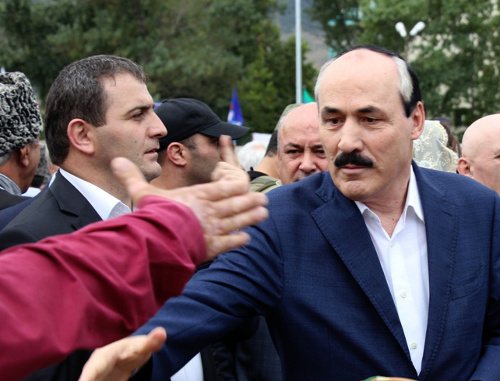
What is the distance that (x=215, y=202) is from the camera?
1479mm

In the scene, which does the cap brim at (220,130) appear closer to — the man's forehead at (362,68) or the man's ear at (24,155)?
the man's ear at (24,155)

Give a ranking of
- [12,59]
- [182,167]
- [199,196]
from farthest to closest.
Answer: [12,59] → [182,167] → [199,196]

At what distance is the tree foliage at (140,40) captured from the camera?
93.6 ft

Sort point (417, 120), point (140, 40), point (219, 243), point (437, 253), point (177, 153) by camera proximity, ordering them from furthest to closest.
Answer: point (140, 40), point (177, 153), point (417, 120), point (437, 253), point (219, 243)

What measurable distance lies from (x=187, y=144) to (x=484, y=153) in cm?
188

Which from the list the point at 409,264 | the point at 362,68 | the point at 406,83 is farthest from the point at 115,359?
the point at 406,83

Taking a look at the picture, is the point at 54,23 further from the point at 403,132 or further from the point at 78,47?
the point at 403,132

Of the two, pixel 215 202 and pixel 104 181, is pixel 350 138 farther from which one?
pixel 215 202

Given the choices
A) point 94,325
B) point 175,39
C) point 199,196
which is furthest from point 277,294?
point 175,39

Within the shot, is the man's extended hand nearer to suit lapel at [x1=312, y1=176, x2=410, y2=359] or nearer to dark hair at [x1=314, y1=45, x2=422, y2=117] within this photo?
suit lapel at [x1=312, y1=176, x2=410, y2=359]

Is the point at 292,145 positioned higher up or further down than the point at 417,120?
further down

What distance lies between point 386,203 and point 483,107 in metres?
28.2

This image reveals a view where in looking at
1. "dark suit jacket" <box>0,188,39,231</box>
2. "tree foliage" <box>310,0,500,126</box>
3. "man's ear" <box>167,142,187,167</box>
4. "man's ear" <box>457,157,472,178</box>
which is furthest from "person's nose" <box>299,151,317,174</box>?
"tree foliage" <box>310,0,500,126</box>

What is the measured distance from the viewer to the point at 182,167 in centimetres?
443
